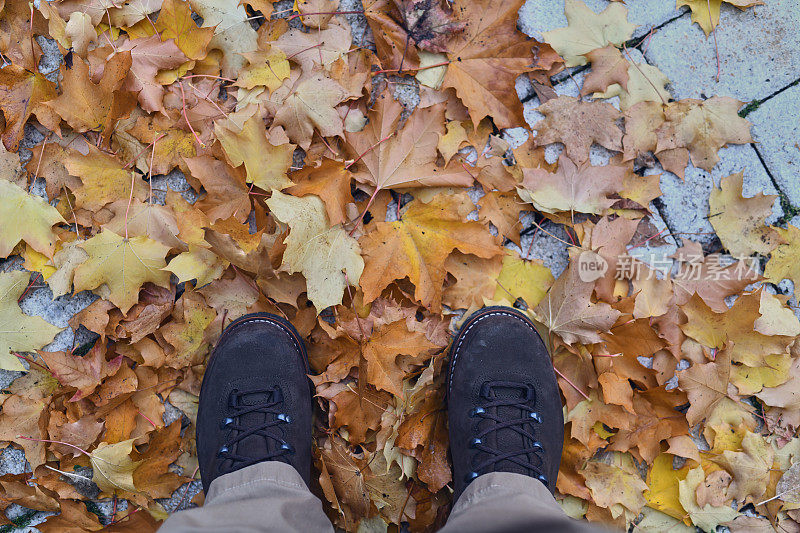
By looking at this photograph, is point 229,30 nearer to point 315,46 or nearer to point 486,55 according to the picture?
point 315,46

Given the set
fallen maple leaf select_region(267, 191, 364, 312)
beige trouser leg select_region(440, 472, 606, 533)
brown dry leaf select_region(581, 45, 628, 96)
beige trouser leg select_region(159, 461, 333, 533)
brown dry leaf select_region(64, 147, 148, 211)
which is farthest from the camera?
brown dry leaf select_region(581, 45, 628, 96)

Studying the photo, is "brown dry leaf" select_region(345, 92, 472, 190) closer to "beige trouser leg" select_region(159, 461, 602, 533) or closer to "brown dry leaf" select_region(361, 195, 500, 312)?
"brown dry leaf" select_region(361, 195, 500, 312)

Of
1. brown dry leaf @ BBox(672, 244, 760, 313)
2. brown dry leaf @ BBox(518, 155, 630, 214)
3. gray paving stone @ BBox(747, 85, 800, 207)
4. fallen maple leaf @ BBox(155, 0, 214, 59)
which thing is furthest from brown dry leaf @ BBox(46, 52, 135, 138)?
gray paving stone @ BBox(747, 85, 800, 207)

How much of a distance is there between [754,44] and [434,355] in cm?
149

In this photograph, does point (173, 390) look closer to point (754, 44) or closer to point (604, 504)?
point (604, 504)

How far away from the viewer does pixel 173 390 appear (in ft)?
5.26

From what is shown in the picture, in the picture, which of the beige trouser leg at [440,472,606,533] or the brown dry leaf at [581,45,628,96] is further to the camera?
the brown dry leaf at [581,45,628,96]

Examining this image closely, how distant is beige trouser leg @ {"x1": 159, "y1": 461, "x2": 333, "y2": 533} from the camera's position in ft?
3.58

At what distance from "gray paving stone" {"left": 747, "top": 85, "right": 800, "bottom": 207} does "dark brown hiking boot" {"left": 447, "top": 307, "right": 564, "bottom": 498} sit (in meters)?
0.98

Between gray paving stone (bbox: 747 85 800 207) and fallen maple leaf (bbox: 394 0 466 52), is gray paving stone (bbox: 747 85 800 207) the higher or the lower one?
Result: the lower one

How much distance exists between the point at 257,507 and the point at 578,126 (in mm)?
1447

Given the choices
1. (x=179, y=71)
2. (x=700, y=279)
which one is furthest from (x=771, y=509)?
(x=179, y=71)

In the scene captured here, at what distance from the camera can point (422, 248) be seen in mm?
1486

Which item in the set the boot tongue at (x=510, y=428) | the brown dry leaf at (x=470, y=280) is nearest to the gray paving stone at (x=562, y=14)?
the brown dry leaf at (x=470, y=280)
